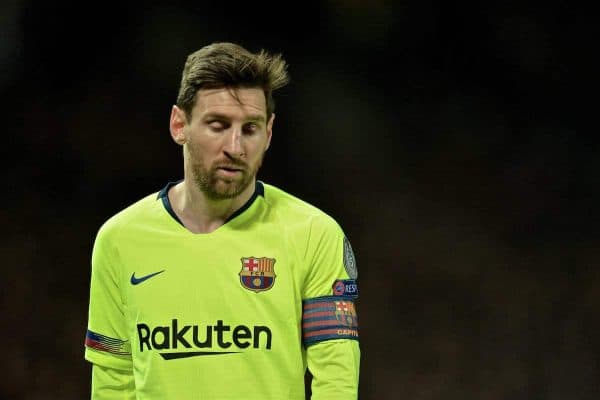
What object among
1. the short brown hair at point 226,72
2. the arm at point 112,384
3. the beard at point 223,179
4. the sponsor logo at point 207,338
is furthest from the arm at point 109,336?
the short brown hair at point 226,72

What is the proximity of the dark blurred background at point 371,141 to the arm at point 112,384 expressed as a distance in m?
1.30

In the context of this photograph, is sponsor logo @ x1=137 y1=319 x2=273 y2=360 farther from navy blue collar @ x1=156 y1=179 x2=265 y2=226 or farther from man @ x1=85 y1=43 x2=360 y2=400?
navy blue collar @ x1=156 y1=179 x2=265 y2=226

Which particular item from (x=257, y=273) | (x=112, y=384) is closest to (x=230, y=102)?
(x=257, y=273)

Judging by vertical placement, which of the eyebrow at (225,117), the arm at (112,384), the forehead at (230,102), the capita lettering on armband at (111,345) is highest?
the forehead at (230,102)

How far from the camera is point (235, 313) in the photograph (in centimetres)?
178

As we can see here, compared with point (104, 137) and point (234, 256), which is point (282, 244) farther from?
point (104, 137)

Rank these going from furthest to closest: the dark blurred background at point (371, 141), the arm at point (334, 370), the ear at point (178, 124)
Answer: the dark blurred background at point (371, 141) < the ear at point (178, 124) < the arm at point (334, 370)

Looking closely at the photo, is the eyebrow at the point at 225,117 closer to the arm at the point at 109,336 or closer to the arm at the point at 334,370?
the arm at the point at 109,336

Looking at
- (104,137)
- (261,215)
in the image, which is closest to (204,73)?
(261,215)

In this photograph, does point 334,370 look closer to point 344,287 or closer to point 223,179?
point 344,287

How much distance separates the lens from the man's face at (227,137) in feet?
5.76

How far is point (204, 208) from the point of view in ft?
6.10

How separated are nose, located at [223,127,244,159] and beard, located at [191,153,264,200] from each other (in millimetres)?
16

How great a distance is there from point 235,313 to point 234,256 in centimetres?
11
